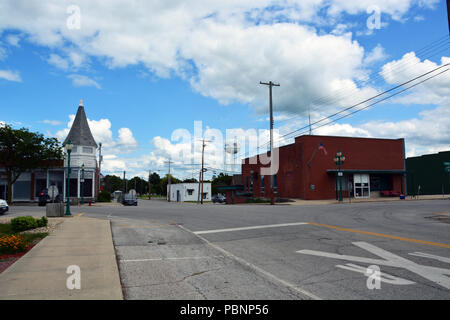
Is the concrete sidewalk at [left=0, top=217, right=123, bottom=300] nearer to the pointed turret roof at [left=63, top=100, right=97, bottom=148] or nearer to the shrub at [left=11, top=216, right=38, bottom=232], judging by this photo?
the shrub at [left=11, top=216, right=38, bottom=232]

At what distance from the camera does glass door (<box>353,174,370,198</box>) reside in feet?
136

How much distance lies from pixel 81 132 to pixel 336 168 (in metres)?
33.7

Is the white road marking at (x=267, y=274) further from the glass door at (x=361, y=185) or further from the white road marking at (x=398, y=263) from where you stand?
the glass door at (x=361, y=185)

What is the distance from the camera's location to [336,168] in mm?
41719

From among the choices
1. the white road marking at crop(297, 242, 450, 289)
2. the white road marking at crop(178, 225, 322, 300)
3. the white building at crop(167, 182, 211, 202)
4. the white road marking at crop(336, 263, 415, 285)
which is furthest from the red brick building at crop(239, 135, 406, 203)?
the white building at crop(167, 182, 211, 202)

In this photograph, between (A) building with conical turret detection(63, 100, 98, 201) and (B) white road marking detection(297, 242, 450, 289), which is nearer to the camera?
(B) white road marking detection(297, 242, 450, 289)

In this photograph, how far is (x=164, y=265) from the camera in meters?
7.88

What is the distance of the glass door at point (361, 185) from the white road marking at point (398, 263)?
110ft

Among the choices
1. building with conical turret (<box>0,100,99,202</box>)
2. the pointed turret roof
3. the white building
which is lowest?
the white building

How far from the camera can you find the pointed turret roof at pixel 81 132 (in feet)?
154

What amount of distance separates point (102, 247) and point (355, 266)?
6611 mm

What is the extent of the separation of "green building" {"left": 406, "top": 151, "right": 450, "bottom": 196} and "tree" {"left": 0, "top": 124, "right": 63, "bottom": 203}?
162 feet
